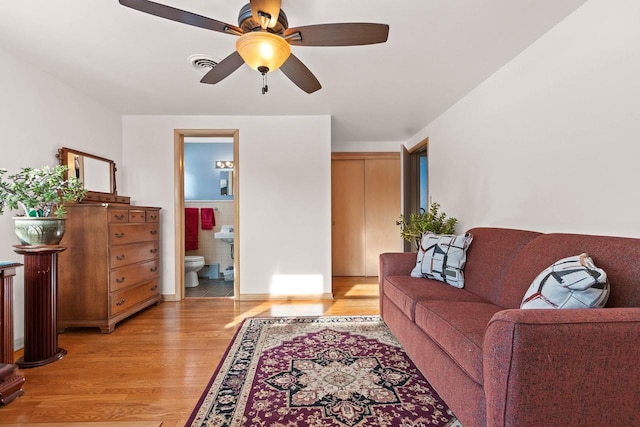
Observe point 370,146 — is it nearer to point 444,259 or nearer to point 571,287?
point 444,259

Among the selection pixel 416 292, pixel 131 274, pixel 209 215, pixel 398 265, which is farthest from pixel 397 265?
pixel 209 215

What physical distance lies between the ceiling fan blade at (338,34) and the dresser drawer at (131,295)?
8.94 feet

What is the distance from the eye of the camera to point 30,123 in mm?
2500

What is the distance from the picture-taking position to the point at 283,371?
6.49 ft

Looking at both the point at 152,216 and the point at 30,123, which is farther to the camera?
the point at 152,216

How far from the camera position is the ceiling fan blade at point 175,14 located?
1.34m

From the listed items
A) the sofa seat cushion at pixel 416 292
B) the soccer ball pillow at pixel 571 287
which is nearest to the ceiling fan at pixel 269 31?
the soccer ball pillow at pixel 571 287

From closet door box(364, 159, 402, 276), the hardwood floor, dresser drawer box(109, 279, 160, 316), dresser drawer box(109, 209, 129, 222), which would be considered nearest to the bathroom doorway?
dresser drawer box(109, 279, 160, 316)

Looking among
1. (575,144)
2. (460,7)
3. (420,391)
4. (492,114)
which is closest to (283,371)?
(420,391)

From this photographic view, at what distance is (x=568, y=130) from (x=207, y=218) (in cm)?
477

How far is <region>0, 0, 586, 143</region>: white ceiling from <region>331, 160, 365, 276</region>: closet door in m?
1.68

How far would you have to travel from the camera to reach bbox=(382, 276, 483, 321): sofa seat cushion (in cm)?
198

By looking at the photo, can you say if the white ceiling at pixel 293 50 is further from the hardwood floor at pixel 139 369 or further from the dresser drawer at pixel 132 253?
the hardwood floor at pixel 139 369

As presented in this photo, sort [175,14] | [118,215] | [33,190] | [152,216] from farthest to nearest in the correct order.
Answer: [152,216] → [118,215] → [33,190] → [175,14]
